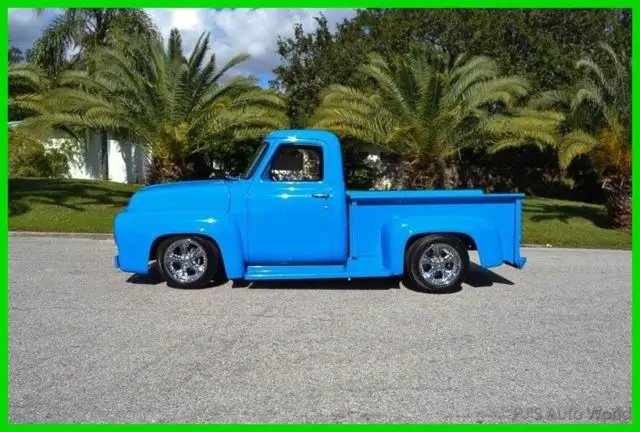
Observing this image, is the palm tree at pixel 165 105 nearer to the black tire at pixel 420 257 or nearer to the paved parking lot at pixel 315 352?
the paved parking lot at pixel 315 352

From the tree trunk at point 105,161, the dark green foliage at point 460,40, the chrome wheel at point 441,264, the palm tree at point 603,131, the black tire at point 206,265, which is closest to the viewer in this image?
the black tire at point 206,265

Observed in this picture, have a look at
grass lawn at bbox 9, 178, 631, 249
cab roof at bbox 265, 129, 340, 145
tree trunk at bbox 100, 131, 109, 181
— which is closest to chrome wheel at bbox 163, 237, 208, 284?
cab roof at bbox 265, 129, 340, 145

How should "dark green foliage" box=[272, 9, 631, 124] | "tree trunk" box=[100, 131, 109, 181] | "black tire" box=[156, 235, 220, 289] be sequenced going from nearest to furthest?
"black tire" box=[156, 235, 220, 289], "dark green foliage" box=[272, 9, 631, 124], "tree trunk" box=[100, 131, 109, 181]

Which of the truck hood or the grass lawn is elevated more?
the truck hood

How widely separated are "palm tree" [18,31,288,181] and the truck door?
346 inches

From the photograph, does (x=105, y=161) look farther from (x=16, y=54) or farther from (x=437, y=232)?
(x=437, y=232)

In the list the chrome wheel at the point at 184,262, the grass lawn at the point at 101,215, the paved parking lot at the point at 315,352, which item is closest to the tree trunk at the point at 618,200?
the grass lawn at the point at 101,215

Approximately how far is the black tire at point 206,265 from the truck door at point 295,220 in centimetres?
47

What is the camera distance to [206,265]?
7812 mm

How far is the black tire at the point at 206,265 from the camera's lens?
7770mm

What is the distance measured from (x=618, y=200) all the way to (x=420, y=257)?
11168 mm

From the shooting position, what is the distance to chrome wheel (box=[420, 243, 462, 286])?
25.9ft

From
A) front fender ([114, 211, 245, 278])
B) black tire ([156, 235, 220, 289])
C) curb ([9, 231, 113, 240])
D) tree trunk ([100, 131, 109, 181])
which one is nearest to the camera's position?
front fender ([114, 211, 245, 278])

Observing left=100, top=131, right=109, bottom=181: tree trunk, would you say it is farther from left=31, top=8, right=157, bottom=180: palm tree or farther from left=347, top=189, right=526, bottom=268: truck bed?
left=347, top=189, right=526, bottom=268: truck bed
